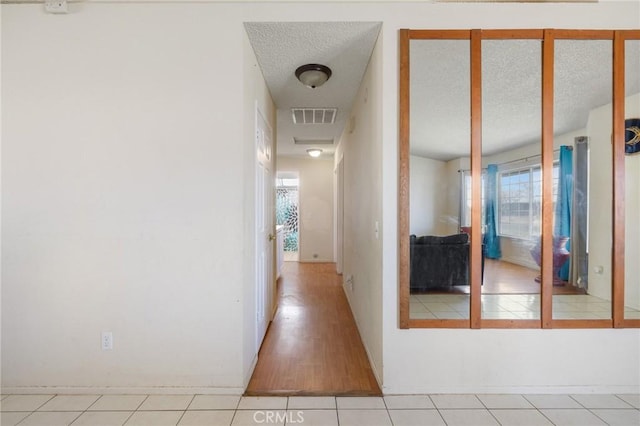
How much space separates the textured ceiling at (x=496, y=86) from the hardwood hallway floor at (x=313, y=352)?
66.4 inches

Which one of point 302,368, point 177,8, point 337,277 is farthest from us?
point 337,277

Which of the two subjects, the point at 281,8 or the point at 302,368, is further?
the point at 302,368

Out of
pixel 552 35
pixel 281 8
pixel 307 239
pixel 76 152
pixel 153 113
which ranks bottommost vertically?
pixel 307 239

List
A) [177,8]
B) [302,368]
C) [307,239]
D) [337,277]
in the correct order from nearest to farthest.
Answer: [177,8]
[302,368]
[337,277]
[307,239]

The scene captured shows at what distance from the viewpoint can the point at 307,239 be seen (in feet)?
20.8

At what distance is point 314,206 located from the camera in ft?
21.0

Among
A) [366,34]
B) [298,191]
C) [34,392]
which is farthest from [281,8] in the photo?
[298,191]

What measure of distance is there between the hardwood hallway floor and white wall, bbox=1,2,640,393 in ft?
0.89

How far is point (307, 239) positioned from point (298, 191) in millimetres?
1145

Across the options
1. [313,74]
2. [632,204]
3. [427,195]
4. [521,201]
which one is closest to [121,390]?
[427,195]

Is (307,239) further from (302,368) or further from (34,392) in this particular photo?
(34,392)

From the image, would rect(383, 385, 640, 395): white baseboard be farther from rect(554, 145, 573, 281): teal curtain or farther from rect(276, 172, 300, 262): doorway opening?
rect(276, 172, 300, 262): doorway opening

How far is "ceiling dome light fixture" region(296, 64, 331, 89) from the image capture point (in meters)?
2.27

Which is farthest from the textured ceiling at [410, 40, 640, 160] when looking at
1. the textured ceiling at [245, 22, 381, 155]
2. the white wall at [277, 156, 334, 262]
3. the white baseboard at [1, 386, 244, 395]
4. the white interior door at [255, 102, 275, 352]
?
the white wall at [277, 156, 334, 262]
